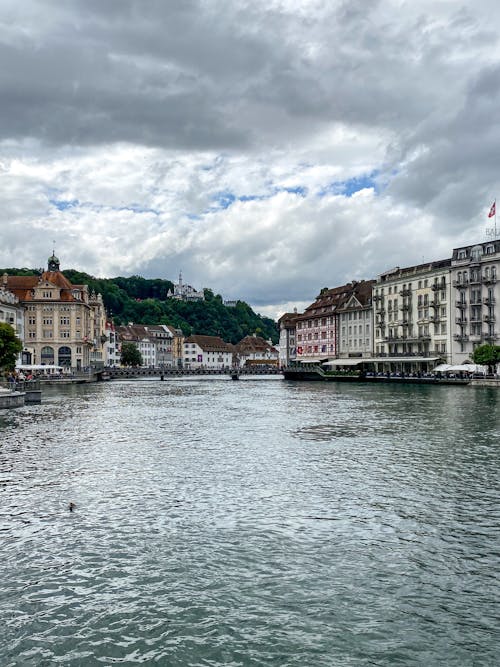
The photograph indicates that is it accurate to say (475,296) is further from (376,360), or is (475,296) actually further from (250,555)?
(250,555)

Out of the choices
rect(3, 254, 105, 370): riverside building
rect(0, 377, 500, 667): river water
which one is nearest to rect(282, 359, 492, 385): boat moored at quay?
rect(3, 254, 105, 370): riverside building

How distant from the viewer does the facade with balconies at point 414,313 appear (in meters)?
115

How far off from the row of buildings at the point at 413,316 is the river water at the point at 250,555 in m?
78.3

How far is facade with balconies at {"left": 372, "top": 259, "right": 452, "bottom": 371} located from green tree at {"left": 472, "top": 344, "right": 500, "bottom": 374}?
1415 centimetres

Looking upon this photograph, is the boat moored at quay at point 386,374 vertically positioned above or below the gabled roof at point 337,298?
below

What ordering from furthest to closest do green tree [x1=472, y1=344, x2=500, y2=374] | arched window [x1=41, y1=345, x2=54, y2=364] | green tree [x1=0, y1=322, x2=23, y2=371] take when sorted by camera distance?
arched window [x1=41, y1=345, x2=54, y2=364] → green tree [x1=472, y1=344, x2=500, y2=374] → green tree [x1=0, y1=322, x2=23, y2=371]

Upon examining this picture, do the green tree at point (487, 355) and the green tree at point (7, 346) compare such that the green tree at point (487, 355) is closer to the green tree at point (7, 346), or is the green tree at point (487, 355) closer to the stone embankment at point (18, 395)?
the stone embankment at point (18, 395)

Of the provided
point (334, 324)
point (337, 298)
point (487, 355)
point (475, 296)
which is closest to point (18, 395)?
point (487, 355)

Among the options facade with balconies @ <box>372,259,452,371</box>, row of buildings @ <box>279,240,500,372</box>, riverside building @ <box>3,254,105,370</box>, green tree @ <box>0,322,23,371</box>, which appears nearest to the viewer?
green tree @ <box>0,322,23,371</box>

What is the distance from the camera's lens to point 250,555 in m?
16.1

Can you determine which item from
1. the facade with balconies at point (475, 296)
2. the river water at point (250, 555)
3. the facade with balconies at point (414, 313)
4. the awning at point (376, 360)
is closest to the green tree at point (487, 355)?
the facade with balconies at point (475, 296)

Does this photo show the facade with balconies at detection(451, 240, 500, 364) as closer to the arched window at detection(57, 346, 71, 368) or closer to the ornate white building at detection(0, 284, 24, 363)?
the ornate white building at detection(0, 284, 24, 363)

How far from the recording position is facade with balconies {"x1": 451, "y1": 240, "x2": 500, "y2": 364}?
104938 mm

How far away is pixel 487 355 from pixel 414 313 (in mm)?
27635
